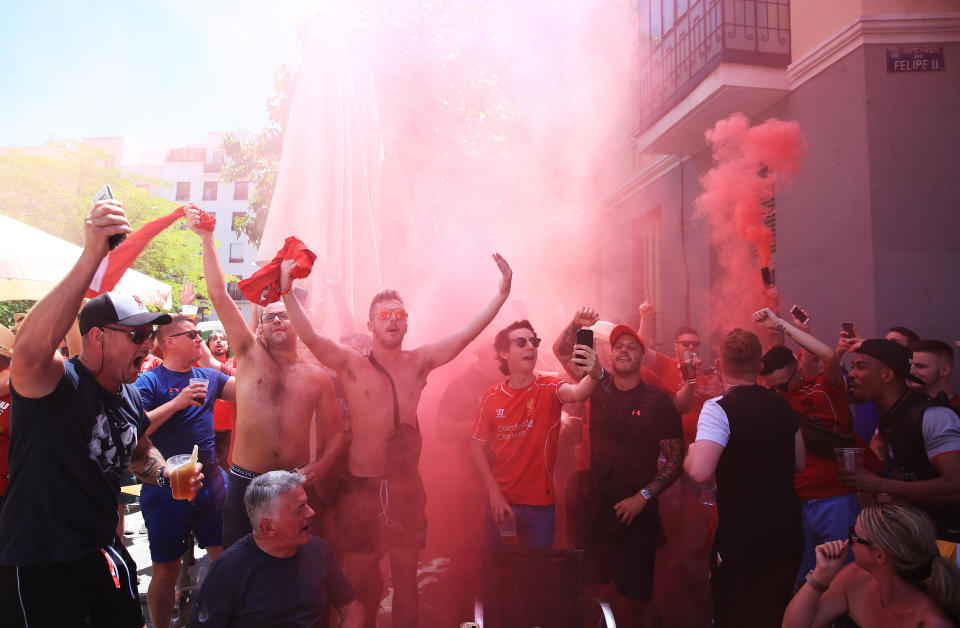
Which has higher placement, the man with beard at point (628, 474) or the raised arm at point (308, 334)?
the raised arm at point (308, 334)

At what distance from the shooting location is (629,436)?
10.8 ft

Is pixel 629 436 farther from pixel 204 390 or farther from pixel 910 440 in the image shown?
pixel 204 390

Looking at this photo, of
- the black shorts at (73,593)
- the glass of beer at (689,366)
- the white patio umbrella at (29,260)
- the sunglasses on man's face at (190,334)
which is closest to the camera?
the black shorts at (73,593)

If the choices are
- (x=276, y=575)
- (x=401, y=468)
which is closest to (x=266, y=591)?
(x=276, y=575)

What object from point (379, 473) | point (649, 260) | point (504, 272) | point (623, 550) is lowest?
point (623, 550)

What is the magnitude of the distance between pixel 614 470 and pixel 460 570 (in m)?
1.57

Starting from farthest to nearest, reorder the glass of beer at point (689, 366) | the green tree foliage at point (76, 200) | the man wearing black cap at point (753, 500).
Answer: the green tree foliage at point (76, 200), the glass of beer at point (689, 366), the man wearing black cap at point (753, 500)

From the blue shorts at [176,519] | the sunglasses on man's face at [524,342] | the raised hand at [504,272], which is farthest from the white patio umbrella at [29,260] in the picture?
the sunglasses on man's face at [524,342]

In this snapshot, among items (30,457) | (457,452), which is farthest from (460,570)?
A: (30,457)

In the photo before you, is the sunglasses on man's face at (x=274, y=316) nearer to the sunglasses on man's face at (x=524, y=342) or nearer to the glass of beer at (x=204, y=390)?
the glass of beer at (x=204, y=390)

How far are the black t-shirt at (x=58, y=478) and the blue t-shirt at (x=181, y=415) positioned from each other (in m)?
1.50

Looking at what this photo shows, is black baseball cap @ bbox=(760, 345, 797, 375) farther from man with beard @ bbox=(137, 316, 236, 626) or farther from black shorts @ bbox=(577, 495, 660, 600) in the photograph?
man with beard @ bbox=(137, 316, 236, 626)

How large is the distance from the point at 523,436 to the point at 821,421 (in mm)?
1749

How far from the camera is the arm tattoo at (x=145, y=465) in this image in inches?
105
